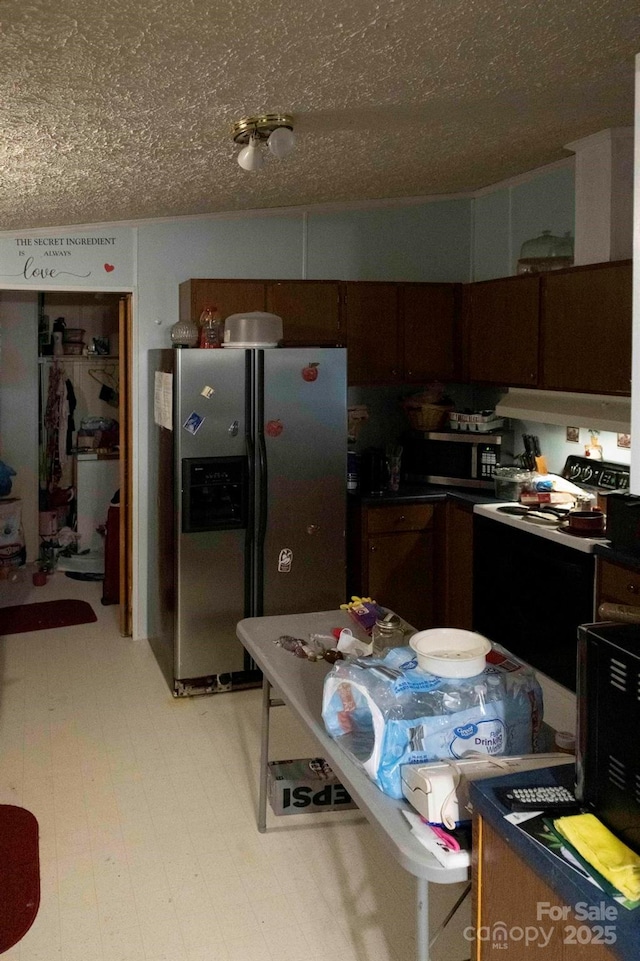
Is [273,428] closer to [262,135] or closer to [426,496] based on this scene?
[426,496]

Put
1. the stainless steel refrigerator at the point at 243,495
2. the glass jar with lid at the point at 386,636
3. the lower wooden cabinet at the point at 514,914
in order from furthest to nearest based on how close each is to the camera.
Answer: the stainless steel refrigerator at the point at 243,495 → the glass jar with lid at the point at 386,636 → the lower wooden cabinet at the point at 514,914

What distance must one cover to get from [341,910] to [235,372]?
249 cm

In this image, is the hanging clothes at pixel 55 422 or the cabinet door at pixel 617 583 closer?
the cabinet door at pixel 617 583

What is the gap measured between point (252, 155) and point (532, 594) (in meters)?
2.37

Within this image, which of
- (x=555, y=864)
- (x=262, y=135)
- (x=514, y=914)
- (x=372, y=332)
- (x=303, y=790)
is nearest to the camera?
(x=555, y=864)

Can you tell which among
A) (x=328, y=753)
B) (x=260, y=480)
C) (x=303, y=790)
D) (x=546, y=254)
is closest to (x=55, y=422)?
(x=260, y=480)

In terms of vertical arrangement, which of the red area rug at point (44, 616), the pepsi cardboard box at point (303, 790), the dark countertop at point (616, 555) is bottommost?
the pepsi cardboard box at point (303, 790)

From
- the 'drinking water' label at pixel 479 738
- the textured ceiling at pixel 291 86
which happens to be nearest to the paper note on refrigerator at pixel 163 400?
the textured ceiling at pixel 291 86

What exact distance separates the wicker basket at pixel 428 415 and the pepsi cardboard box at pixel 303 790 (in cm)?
241

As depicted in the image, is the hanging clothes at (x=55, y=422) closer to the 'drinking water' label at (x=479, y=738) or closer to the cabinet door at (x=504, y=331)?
the cabinet door at (x=504, y=331)

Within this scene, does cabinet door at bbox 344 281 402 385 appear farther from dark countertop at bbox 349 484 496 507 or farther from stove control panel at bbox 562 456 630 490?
stove control panel at bbox 562 456 630 490

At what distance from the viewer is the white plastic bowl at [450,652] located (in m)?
1.96

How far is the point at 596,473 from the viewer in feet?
14.1

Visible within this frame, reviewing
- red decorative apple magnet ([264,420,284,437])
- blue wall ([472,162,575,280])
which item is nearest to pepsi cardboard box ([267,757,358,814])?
red decorative apple magnet ([264,420,284,437])
